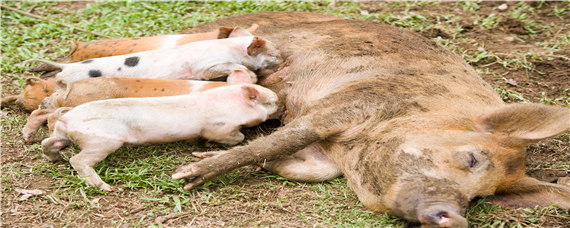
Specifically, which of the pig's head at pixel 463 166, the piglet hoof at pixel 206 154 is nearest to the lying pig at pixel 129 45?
the piglet hoof at pixel 206 154

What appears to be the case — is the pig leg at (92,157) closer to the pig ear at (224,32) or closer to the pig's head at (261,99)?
the pig's head at (261,99)

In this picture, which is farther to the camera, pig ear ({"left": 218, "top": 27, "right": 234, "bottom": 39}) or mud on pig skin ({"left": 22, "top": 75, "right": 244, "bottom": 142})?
pig ear ({"left": 218, "top": 27, "right": 234, "bottom": 39})

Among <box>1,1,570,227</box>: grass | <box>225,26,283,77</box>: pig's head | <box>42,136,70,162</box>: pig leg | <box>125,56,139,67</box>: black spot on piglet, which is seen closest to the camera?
<box>1,1,570,227</box>: grass

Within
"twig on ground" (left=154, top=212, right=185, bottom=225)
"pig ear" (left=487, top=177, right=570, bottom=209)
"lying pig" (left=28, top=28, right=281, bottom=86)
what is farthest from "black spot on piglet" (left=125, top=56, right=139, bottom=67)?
"pig ear" (left=487, top=177, right=570, bottom=209)

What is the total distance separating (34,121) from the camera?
4.12 m

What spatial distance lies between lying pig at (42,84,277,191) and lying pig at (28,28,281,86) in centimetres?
49

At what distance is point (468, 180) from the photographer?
3115 mm

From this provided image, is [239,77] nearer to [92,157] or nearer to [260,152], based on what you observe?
[260,152]

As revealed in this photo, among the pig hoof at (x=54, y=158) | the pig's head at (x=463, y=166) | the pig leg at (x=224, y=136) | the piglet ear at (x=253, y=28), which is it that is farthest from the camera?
the piglet ear at (x=253, y=28)

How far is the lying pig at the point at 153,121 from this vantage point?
3.52 metres

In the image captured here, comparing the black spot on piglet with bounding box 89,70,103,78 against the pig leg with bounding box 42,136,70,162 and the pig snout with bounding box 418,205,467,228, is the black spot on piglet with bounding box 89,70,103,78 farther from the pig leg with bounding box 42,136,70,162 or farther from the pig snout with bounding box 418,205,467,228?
the pig snout with bounding box 418,205,467,228

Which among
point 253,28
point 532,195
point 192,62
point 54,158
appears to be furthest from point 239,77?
point 532,195

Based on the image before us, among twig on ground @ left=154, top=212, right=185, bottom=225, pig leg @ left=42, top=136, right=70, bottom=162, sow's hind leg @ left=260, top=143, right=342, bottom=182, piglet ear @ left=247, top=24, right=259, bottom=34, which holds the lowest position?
sow's hind leg @ left=260, top=143, right=342, bottom=182

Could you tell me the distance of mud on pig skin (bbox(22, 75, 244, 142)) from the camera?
397 centimetres
